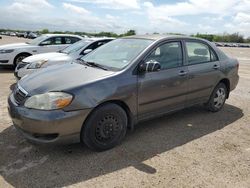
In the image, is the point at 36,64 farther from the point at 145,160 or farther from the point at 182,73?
the point at 145,160

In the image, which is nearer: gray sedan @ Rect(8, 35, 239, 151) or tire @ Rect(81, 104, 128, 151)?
gray sedan @ Rect(8, 35, 239, 151)

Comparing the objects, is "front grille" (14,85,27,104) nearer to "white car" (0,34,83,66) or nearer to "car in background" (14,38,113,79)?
"car in background" (14,38,113,79)

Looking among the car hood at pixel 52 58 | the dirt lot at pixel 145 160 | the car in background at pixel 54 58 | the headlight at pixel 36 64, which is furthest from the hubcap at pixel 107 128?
the headlight at pixel 36 64

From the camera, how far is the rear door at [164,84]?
4.25m

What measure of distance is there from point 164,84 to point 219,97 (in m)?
1.95

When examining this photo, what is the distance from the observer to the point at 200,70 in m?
5.18

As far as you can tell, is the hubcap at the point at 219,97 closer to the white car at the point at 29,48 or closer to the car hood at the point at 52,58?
the car hood at the point at 52,58

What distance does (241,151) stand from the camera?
13.6 feet

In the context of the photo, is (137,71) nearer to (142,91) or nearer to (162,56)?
(142,91)

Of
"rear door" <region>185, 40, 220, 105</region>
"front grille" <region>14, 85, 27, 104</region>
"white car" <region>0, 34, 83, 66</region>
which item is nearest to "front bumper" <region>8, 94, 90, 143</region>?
"front grille" <region>14, 85, 27, 104</region>

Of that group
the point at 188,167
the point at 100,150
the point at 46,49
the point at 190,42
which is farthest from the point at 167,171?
the point at 46,49

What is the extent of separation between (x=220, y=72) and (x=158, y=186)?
3283mm

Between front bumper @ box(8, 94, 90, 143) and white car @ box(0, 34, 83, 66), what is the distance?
7.75 metres

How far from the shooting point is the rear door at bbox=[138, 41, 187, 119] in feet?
14.0
